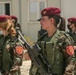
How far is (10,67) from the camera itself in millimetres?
5277

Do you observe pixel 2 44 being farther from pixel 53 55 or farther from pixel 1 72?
pixel 53 55

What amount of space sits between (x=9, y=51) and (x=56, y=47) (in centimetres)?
104

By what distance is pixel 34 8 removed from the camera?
20734mm

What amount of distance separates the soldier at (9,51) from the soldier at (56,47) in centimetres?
72

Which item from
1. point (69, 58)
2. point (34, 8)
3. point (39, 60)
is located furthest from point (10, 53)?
point (34, 8)

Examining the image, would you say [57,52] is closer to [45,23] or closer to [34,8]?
[45,23]

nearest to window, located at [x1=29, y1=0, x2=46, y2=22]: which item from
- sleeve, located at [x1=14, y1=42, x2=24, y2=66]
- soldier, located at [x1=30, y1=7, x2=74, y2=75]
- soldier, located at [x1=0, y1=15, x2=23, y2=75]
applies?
soldier, located at [x1=0, y1=15, x2=23, y2=75]

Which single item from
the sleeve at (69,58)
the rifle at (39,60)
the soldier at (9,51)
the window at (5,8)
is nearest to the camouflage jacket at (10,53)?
the soldier at (9,51)

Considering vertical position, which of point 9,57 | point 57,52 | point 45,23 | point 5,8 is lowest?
point 5,8

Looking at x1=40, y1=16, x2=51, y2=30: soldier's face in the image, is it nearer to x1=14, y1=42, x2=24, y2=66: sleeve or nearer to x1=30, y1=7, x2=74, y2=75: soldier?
x1=30, y1=7, x2=74, y2=75: soldier

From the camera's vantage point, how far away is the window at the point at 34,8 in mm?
20531

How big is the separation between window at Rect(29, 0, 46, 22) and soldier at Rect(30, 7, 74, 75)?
16.0 m

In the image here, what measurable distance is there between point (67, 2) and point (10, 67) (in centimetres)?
1423

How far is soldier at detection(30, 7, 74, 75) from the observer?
4309 millimetres
